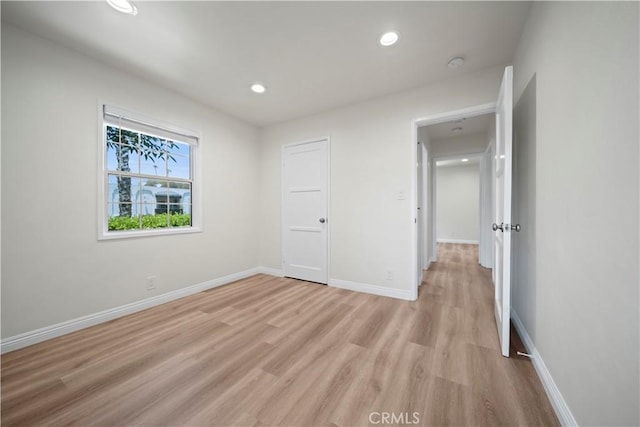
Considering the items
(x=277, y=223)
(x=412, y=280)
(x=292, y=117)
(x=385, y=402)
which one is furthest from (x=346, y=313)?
(x=292, y=117)

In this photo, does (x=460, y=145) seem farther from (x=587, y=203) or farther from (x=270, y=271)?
(x=270, y=271)

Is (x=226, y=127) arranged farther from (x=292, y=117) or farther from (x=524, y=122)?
(x=524, y=122)

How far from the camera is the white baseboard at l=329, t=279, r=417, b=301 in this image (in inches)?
110

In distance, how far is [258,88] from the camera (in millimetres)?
2771

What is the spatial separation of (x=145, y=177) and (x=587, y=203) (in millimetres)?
3619

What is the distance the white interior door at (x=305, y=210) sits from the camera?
3.45m

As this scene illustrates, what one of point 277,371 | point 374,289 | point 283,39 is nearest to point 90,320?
point 277,371

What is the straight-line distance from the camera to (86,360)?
67.0 inches

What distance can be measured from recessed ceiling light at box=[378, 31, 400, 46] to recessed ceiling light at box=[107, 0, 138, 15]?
6.15ft

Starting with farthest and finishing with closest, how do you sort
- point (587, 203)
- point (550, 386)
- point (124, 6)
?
point (124, 6), point (550, 386), point (587, 203)

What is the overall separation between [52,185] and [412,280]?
363 centimetres

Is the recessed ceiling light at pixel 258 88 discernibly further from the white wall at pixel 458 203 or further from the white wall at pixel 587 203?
the white wall at pixel 458 203

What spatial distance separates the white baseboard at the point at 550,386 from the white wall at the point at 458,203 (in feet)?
19.8

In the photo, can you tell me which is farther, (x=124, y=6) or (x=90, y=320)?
(x=90, y=320)
